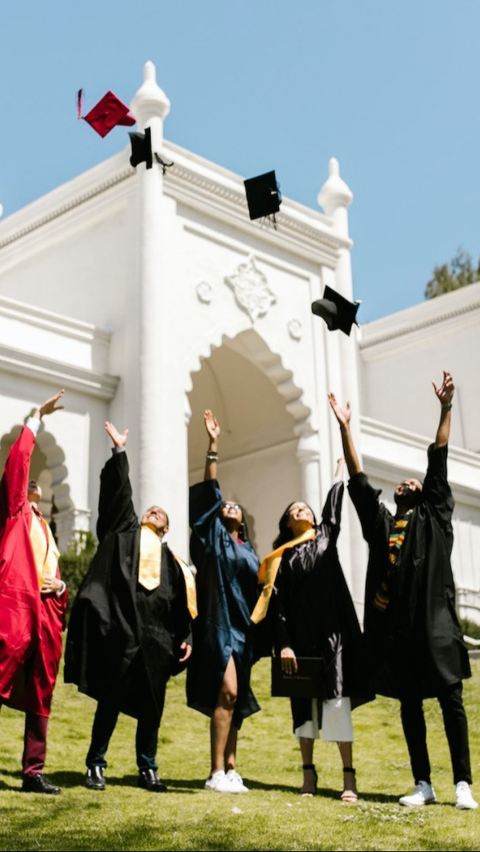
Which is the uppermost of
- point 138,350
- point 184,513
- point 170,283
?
point 170,283

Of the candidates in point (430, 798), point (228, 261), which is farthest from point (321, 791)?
point (228, 261)

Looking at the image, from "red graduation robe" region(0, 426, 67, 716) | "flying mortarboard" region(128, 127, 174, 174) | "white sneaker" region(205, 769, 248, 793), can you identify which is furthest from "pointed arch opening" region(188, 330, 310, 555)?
"white sneaker" region(205, 769, 248, 793)

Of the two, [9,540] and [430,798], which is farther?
[9,540]

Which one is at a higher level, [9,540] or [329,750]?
[9,540]

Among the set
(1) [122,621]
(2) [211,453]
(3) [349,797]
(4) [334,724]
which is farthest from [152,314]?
(3) [349,797]

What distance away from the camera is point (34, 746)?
5.70m

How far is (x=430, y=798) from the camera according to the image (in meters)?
5.54

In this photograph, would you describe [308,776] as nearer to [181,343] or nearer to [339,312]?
[339,312]

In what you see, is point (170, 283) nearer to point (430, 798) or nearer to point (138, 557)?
point (138, 557)

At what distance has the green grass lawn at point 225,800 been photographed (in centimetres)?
454

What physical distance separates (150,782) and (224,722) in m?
0.50

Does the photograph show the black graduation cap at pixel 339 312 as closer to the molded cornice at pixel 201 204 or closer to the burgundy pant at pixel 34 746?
the burgundy pant at pixel 34 746

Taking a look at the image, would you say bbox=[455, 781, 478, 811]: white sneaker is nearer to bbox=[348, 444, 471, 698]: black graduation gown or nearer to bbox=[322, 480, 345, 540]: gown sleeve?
bbox=[348, 444, 471, 698]: black graduation gown

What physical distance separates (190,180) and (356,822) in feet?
40.9
